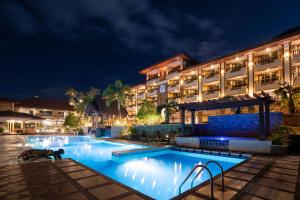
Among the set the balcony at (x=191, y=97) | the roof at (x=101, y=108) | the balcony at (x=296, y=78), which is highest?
the balcony at (x=296, y=78)

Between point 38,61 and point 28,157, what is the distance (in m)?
94.0

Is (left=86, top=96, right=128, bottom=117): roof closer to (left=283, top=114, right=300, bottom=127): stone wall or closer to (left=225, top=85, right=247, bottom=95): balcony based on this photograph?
(left=225, top=85, right=247, bottom=95): balcony

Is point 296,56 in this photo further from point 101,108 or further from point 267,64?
point 101,108

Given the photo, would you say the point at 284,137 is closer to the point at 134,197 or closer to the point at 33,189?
the point at 134,197

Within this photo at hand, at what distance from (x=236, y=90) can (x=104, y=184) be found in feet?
86.8

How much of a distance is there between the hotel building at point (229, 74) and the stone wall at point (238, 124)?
949 centimetres

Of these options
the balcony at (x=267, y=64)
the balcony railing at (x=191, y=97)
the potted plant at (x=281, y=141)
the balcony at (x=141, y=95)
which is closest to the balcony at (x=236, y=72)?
the balcony at (x=267, y=64)

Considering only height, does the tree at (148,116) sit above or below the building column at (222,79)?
below

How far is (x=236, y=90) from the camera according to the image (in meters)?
27.3

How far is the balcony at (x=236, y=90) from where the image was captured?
26.4m

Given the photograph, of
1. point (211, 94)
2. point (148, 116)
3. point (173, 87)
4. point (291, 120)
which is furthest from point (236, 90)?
point (148, 116)

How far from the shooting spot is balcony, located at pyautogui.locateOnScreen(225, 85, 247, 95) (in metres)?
26.4

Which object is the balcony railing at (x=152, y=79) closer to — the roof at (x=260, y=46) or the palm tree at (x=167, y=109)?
the roof at (x=260, y=46)

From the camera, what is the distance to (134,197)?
165 inches
